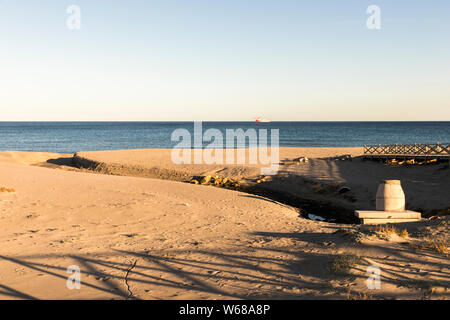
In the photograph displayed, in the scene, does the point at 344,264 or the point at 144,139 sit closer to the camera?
the point at 344,264

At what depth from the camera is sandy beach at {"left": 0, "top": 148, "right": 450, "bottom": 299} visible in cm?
675

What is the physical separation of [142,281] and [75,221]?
7.12 metres

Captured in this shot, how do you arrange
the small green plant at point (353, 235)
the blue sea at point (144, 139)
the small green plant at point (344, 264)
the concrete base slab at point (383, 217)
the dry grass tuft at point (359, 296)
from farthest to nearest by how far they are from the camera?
the blue sea at point (144, 139)
the concrete base slab at point (383, 217)
the small green plant at point (353, 235)
the small green plant at point (344, 264)
the dry grass tuft at point (359, 296)

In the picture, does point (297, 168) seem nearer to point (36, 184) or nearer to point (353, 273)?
point (36, 184)

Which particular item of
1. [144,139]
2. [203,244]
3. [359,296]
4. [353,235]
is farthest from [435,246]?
[144,139]

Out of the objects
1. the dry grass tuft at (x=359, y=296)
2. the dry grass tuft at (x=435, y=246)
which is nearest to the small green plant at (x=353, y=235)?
the dry grass tuft at (x=435, y=246)

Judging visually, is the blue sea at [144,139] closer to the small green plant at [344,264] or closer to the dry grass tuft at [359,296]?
the small green plant at [344,264]

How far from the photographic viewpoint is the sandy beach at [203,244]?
22.1ft

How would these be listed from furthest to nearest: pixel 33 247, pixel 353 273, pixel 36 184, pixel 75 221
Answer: pixel 36 184, pixel 75 221, pixel 33 247, pixel 353 273

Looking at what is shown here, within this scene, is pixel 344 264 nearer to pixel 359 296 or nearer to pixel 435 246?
Result: pixel 359 296

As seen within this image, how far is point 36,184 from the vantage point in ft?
69.9

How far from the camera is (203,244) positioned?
9.93 metres

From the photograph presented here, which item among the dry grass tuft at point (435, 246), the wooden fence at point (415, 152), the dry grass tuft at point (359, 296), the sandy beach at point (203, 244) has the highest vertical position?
the wooden fence at point (415, 152)
